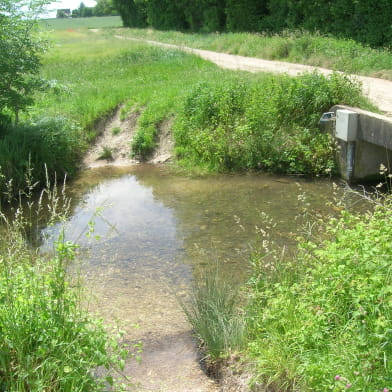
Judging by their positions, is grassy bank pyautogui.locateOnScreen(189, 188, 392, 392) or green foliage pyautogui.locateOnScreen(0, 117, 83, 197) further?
green foliage pyautogui.locateOnScreen(0, 117, 83, 197)

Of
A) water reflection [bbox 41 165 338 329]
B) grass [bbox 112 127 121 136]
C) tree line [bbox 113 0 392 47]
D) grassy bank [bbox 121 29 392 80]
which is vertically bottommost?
water reflection [bbox 41 165 338 329]

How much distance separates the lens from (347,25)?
21375mm

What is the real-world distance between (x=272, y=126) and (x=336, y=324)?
758cm

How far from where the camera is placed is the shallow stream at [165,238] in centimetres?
491

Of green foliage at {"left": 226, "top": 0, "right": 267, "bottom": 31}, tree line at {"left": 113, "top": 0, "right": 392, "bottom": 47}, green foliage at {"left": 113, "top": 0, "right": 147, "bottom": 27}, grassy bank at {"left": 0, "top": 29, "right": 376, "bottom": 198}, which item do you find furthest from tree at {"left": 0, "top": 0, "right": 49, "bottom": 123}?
green foliage at {"left": 113, "top": 0, "right": 147, "bottom": 27}

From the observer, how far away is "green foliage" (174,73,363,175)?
415 inches

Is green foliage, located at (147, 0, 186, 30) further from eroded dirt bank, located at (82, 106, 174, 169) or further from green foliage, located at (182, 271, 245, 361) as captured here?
green foliage, located at (182, 271, 245, 361)

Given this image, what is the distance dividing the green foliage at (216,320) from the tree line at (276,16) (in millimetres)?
16301

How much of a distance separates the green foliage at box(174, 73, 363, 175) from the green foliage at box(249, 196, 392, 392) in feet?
20.5

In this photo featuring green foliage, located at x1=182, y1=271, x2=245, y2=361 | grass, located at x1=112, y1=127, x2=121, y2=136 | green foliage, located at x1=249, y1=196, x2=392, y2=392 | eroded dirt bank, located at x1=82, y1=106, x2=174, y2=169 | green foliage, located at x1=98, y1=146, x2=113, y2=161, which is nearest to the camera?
green foliage, located at x1=249, y1=196, x2=392, y2=392

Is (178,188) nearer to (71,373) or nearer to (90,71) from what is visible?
(71,373)

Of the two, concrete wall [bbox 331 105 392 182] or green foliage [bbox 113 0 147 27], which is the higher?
green foliage [bbox 113 0 147 27]

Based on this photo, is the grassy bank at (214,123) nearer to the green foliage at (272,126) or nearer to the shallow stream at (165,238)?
the green foliage at (272,126)

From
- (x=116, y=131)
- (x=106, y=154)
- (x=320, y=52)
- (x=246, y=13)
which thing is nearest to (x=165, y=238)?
(x=106, y=154)
